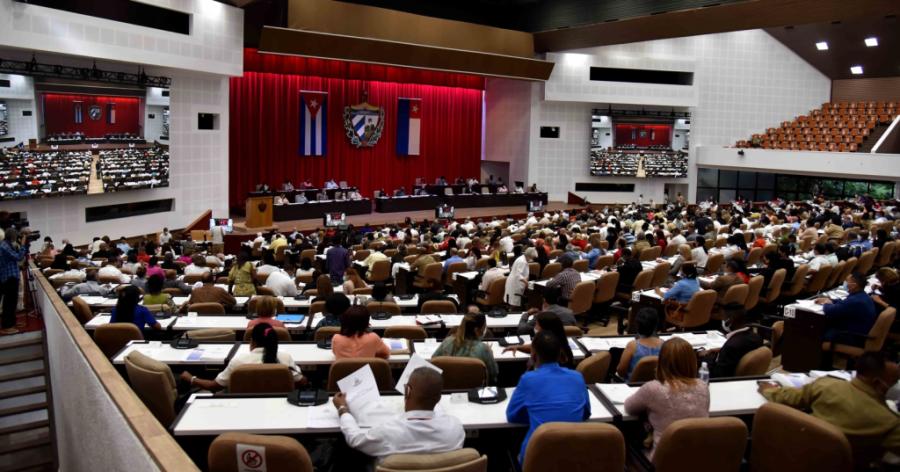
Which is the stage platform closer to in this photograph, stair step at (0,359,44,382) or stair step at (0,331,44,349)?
stair step at (0,331,44,349)

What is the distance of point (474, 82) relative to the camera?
2822 cm

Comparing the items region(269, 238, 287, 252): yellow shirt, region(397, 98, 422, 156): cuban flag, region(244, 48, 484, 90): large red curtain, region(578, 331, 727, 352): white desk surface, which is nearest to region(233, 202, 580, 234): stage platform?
region(397, 98, 422, 156): cuban flag

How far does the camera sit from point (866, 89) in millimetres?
29172

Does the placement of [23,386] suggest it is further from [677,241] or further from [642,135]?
[642,135]

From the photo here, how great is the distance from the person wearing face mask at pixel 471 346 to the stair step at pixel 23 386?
167 inches

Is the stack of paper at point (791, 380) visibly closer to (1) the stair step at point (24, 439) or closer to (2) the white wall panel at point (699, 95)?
(1) the stair step at point (24, 439)

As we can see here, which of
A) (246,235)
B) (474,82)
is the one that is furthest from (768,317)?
(474,82)

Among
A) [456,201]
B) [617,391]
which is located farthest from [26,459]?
[456,201]

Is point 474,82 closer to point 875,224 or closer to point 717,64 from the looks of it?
point 717,64

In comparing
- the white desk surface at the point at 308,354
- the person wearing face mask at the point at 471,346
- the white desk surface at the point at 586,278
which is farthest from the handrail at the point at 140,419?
the white desk surface at the point at 586,278

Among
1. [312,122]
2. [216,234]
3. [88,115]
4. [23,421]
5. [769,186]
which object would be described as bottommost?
[23,421]

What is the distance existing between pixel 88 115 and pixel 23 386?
10161 millimetres

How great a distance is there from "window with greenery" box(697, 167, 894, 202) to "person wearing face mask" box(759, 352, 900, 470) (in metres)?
26.5

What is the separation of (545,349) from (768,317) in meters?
6.91
